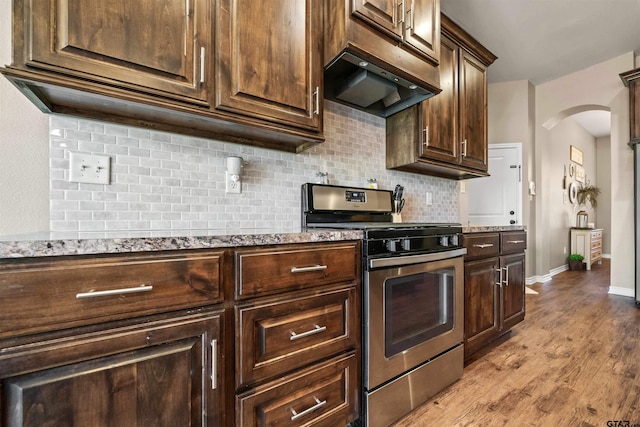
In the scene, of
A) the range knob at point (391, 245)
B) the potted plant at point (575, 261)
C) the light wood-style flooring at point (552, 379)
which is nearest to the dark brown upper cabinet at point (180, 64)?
the range knob at point (391, 245)

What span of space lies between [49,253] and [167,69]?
0.73m

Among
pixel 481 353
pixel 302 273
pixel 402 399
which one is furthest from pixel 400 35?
pixel 481 353

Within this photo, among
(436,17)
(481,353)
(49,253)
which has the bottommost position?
(481,353)

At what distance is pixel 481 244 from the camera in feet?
6.21

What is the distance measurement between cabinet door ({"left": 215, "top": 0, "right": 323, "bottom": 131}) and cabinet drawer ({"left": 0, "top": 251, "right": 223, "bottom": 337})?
69 centimetres

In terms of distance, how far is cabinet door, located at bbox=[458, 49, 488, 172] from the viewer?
7.39ft

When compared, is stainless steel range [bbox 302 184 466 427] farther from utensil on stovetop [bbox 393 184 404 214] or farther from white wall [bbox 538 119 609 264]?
white wall [bbox 538 119 609 264]

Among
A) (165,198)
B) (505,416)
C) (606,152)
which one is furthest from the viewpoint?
(606,152)

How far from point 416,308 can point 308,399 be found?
68cm

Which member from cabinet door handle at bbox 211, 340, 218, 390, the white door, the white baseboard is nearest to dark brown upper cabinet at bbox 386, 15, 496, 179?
cabinet door handle at bbox 211, 340, 218, 390

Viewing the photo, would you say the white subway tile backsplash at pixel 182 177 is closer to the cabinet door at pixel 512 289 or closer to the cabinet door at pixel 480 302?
the cabinet door at pixel 480 302

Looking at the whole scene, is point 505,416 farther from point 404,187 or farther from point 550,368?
point 404,187

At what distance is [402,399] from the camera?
136 cm

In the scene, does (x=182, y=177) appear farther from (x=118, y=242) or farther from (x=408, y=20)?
(x=408, y=20)
